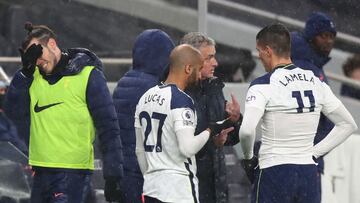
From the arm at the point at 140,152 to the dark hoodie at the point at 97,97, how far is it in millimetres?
404

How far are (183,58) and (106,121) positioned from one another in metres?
0.97

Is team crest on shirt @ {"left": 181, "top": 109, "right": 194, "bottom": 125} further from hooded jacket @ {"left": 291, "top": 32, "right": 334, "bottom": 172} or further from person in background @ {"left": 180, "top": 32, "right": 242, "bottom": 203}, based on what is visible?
hooded jacket @ {"left": 291, "top": 32, "right": 334, "bottom": 172}

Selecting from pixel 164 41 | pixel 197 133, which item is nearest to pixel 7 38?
pixel 164 41

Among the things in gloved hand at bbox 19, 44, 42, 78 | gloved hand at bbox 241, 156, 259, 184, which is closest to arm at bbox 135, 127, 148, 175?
gloved hand at bbox 241, 156, 259, 184

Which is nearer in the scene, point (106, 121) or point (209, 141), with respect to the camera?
point (209, 141)

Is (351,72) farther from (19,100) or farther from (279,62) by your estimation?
(19,100)

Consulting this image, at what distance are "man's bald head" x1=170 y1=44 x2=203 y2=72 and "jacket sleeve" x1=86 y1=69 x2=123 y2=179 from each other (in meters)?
0.82

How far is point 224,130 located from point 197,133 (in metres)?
0.33

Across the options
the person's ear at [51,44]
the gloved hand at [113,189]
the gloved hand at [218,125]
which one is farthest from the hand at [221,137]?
the person's ear at [51,44]

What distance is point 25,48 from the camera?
951cm

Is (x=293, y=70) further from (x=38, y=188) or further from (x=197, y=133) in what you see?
(x=38, y=188)

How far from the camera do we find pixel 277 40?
9.18 m

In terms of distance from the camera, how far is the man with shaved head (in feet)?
28.2

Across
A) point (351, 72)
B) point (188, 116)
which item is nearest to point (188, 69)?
point (188, 116)
